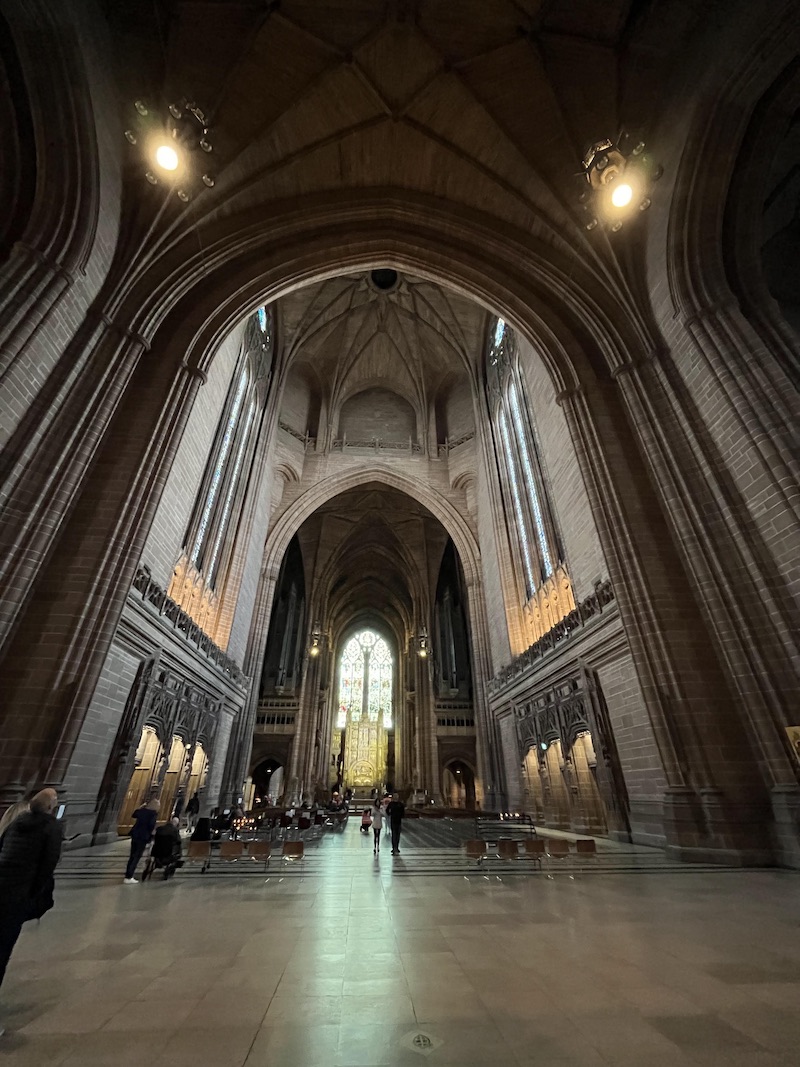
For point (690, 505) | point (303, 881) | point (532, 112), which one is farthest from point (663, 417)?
point (303, 881)

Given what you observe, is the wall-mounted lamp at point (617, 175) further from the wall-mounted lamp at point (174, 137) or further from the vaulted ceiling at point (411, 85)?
the wall-mounted lamp at point (174, 137)

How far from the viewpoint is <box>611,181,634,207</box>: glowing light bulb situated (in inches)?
289

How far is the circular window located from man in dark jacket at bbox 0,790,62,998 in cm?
2220

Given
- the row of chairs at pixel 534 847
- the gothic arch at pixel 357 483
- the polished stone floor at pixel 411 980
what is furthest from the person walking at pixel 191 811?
the gothic arch at pixel 357 483

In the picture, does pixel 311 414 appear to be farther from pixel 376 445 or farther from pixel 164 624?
pixel 164 624

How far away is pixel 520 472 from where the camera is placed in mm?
16328

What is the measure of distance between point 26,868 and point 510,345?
18302 mm

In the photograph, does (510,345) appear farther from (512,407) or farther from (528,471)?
(528,471)

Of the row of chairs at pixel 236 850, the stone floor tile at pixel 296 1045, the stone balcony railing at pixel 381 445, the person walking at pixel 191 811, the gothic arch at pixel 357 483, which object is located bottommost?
the stone floor tile at pixel 296 1045

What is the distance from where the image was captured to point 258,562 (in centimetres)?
1819

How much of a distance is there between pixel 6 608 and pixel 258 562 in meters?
11.7

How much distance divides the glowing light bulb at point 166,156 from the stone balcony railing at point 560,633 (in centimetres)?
1080

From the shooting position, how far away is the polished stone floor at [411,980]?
1925mm

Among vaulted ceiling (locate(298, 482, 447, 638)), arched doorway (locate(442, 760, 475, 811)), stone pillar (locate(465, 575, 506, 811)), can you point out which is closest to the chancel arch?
stone pillar (locate(465, 575, 506, 811))
